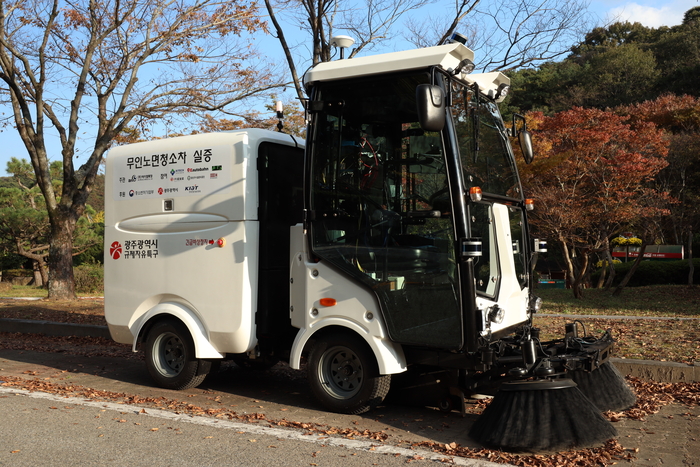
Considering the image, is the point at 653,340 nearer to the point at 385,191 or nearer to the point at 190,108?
the point at 385,191

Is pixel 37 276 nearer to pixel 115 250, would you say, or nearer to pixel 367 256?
pixel 115 250

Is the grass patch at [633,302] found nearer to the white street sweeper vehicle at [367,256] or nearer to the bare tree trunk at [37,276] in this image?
the white street sweeper vehicle at [367,256]

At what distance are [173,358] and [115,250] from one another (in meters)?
1.41

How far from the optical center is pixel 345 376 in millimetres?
5520

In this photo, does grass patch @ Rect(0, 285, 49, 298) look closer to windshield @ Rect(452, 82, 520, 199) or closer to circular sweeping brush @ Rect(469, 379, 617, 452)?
windshield @ Rect(452, 82, 520, 199)

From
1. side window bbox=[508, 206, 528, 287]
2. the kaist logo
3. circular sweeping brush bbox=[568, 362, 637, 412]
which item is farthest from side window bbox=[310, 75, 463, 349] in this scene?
the kaist logo

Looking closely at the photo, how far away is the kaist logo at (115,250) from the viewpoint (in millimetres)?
6891

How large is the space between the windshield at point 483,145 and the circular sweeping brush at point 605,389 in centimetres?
176

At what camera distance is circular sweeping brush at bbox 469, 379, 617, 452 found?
13.9ft

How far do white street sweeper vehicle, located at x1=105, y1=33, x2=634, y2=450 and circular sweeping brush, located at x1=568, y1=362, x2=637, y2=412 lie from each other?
0.01 m

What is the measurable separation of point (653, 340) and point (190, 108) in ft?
37.1

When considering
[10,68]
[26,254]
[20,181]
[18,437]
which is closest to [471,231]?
[18,437]

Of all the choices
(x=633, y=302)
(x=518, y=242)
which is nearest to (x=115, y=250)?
(x=518, y=242)

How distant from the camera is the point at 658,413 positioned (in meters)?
5.35
